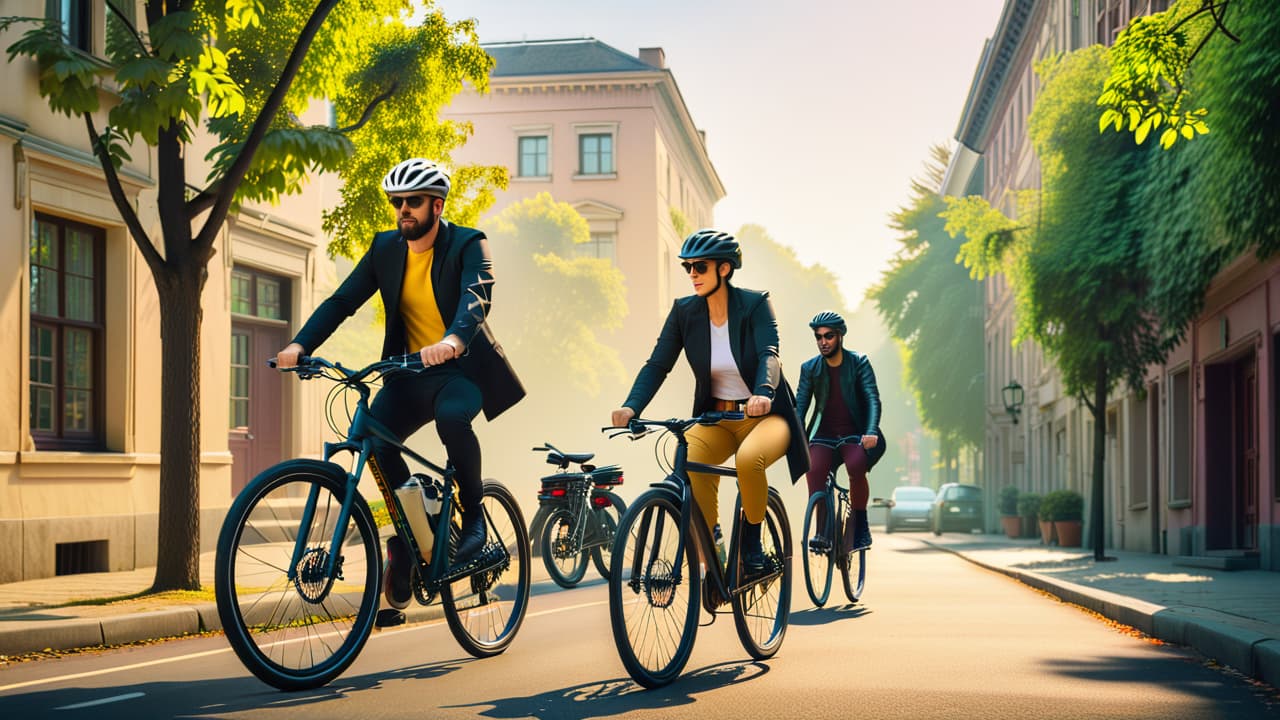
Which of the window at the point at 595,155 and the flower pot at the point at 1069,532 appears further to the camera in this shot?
the window at the point at 595,155

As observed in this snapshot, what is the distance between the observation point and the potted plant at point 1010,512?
38000 mm

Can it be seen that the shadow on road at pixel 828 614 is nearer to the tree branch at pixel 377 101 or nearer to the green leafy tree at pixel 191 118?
the green leafy tree at pixel 191 118

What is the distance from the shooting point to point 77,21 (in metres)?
15.5

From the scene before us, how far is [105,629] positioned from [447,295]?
356 centimetres

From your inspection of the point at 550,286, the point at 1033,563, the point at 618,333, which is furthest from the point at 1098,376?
the point at 618,333

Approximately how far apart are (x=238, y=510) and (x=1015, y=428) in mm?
44187

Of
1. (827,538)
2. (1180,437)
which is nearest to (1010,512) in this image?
(1180,437)

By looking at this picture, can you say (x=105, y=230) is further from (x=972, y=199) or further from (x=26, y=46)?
(x=972, y=199)

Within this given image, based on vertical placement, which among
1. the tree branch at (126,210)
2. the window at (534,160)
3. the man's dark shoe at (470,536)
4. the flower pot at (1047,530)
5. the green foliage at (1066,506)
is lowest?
the flower pot at (1047,530)

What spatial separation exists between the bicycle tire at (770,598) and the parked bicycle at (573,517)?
565 cm

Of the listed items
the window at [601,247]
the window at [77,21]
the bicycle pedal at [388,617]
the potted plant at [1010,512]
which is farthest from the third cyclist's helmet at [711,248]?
the window at [601,247]

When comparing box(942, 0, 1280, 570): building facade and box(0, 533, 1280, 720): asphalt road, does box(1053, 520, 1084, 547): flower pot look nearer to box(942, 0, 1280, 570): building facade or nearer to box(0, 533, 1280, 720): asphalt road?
box(942, 0, 1280, 570): building facade

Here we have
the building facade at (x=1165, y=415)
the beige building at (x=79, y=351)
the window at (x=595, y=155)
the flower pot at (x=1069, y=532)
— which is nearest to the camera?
the beige building at (x=79, y=351)

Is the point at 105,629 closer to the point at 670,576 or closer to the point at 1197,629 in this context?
the point at 670,576
